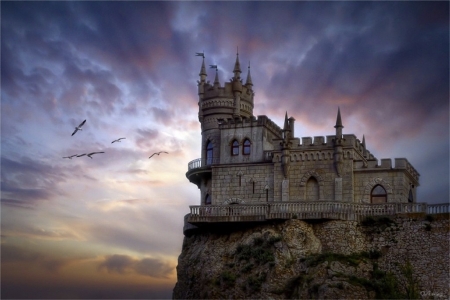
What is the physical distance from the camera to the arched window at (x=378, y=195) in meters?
53.7

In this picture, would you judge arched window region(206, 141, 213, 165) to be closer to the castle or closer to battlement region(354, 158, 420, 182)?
the castle

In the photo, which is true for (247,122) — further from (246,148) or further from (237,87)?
(237,87)

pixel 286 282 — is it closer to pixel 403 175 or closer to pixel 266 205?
pixel 266 205

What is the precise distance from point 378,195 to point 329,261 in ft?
24.2

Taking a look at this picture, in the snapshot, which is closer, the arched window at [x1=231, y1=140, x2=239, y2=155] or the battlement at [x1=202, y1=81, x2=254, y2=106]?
the arched window at [x1=231, y1=140, x2=239, y2=155]

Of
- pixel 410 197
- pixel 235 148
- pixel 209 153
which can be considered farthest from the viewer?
pixel 209 153

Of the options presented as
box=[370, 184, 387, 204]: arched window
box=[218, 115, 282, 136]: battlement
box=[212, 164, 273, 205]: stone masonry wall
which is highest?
box=[218, 115, 282, 136]: battlement

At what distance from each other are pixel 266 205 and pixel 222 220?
3.10 metres

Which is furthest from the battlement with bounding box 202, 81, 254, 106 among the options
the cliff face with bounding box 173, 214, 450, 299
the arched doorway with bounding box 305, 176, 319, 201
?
the cliff face with bounding box 173, 214, 450, 299

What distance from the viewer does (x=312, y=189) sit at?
182 ft

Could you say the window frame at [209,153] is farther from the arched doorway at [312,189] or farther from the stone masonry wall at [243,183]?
the arched doorway at [312,189]

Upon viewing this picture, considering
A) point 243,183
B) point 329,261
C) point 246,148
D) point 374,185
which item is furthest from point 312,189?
point 329,261

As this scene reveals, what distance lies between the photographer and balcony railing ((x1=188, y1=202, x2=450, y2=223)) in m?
50.7

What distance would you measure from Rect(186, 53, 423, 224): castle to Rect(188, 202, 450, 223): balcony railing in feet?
0.21
